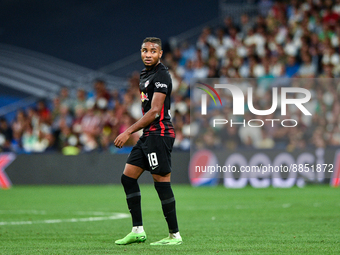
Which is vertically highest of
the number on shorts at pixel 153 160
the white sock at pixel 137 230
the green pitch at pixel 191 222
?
the number on shorts at pixel 153 160

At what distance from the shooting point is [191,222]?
8969 mm

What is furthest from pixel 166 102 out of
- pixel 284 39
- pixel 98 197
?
pixel 284 39

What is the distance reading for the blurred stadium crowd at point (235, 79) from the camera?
17438mm

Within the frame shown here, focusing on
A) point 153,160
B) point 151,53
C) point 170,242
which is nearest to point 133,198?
point 153,160

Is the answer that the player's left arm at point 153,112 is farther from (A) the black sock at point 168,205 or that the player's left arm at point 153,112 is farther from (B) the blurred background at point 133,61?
(B) the blurred background at point 133,61

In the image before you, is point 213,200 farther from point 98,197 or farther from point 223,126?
point 223,126

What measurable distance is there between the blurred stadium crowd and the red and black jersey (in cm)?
1117

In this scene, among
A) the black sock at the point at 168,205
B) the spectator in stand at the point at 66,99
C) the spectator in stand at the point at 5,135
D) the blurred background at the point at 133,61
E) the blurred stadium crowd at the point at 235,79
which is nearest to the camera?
the black sock at the point at 168,205

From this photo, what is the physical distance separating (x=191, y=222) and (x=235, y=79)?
992cm

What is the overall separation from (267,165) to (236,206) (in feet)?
18.9

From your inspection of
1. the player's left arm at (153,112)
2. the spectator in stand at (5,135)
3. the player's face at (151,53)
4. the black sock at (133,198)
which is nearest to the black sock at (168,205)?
the black sock at (133,198)
